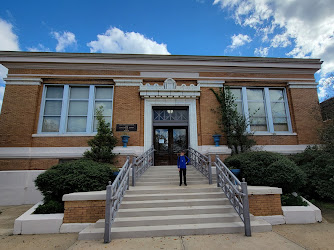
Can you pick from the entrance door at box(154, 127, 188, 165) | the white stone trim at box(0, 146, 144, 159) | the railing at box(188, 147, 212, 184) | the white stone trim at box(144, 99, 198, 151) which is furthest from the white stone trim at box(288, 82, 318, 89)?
the white stone trim at box(0, 146, 144, 159)

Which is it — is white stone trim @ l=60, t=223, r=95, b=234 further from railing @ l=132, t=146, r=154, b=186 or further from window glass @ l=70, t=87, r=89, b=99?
window glass @ l=70, t=87, r=89, b=99

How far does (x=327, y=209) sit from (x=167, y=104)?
26.2ft

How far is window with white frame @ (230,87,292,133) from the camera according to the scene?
1063 centimetres

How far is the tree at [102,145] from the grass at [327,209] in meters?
8.43

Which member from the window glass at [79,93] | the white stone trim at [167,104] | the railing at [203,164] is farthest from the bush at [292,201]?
the window glass at [79,93]

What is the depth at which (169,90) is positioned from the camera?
10.3 m

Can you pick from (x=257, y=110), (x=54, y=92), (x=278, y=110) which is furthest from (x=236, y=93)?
(x=54, y=92)

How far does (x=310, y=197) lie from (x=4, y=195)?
1315 cm

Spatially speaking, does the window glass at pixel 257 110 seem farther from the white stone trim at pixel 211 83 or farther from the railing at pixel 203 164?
the railing at pixel 203 164

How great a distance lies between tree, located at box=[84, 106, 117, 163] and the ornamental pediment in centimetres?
277

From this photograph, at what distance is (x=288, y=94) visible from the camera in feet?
35.9

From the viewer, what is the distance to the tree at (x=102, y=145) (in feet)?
28.3

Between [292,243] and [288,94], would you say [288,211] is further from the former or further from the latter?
[288,94]

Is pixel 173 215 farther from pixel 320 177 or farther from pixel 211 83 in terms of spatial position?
pixel 211 83
